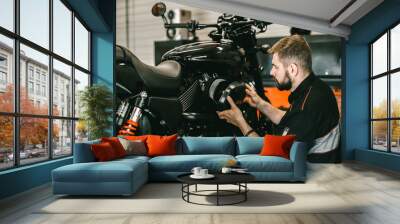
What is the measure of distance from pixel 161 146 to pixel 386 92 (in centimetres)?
484

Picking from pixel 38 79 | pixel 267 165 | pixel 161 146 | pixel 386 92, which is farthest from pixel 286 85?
pixel 38 79

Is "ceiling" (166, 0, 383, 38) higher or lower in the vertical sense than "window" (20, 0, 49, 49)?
higher

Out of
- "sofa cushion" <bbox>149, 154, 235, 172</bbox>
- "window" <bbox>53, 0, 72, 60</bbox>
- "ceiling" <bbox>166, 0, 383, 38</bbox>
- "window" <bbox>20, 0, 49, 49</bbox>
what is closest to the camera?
"window" <bbox>20, 0, 49, 49</bbox>

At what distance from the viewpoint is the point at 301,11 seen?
746cm

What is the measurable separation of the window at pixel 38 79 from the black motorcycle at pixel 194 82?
1214 millimetres

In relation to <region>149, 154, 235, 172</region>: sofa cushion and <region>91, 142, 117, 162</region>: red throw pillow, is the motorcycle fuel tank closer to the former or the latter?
<region>149, 154, 235, 172</region>: sofa cushion

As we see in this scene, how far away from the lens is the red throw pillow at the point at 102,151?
5.12m

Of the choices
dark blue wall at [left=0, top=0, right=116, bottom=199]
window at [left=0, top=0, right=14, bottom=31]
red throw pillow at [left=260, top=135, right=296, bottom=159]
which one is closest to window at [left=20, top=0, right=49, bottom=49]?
window at [left=0, top=0, right=14, bottom=31]

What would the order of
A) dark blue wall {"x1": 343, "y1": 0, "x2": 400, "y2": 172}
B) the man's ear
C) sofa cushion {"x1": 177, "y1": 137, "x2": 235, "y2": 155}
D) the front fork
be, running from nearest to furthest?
sofa cushion {"x1": 177, "y1": 137, "x2": 235, "y2": 155} → the front fork → the man's ear → dark blue wall {"x1": 343, "y1": 0, "x2": 400, "y2": 172}

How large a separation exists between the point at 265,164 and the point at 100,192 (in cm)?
238

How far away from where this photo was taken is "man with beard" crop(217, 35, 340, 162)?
813 cm

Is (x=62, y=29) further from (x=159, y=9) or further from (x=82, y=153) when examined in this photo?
(x=159, y=9)

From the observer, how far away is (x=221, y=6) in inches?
298

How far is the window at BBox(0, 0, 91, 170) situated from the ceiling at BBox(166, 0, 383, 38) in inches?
100
